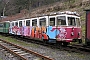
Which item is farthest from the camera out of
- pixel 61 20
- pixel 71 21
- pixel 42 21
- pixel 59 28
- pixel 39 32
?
pixel 39 32

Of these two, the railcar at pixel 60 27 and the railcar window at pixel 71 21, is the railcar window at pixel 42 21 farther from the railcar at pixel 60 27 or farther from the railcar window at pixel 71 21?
the railcar window at pixel 71 21

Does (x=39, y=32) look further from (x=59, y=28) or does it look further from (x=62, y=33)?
(x=62, y=33)

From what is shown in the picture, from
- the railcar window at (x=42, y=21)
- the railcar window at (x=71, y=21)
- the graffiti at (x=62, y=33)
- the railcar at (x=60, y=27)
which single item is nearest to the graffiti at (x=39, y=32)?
the railcar at (x=60, y=27)

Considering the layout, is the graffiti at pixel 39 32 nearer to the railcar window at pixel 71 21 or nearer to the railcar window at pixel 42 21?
the railcar window at pixel 42 21

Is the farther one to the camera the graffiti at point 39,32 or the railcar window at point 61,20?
the graffiti at point 39,32

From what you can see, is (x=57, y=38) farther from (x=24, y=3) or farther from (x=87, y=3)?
(x=24, y=3)

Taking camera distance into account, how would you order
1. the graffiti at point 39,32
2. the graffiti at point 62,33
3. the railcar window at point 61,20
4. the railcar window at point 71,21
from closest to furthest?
the graffiti at point 62,33 < the railcar window at point 61,20 < the railcar window at point 71,21 < the graffiti at point 39,32

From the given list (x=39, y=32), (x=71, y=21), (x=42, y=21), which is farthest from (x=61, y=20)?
(x=39, y=32)

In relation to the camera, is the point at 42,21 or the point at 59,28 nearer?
the point at 59,28

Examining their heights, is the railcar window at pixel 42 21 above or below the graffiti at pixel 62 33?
above

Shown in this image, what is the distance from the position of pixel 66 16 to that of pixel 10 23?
57.3 feet

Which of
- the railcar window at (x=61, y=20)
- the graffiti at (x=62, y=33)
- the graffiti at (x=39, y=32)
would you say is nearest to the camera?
the graffiti at (x=62, y=33)

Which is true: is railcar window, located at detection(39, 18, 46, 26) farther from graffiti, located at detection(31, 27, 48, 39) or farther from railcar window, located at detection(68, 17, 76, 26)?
railcar window, located at detection(68, 17, 76, 26)

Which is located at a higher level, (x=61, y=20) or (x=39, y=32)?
(x=61, y=20)
